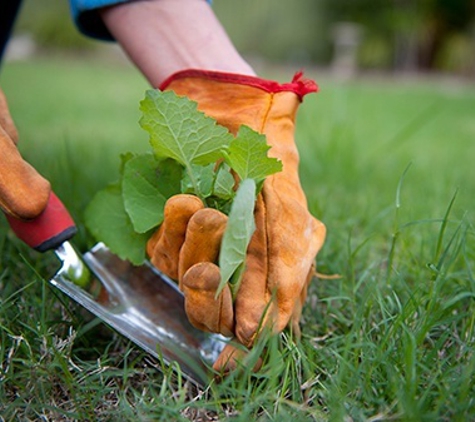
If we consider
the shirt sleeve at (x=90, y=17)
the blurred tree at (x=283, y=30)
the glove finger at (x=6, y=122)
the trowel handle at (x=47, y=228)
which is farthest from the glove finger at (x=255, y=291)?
the blurred tree at (x=283, y=30)

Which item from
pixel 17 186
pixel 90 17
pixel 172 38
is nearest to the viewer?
pixel 17 186

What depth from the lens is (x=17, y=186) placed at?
0.95 m

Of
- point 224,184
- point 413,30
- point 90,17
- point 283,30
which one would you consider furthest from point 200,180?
point 283,30

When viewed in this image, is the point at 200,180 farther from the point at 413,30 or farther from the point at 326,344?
the point at 413,30

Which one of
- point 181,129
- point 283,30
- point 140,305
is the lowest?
point 283,30

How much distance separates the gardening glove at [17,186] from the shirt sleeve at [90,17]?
390mm

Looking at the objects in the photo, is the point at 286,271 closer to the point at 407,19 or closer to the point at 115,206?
the point at 115,206

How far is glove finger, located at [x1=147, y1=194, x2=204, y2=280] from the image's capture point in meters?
0.91

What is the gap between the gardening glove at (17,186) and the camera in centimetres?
95

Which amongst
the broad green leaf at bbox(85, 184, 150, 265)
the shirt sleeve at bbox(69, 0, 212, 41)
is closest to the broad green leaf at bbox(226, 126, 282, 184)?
the broad green leaf at bbox(85, 184, 150, 265)

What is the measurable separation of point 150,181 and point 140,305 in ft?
0.77

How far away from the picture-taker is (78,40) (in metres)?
10.8

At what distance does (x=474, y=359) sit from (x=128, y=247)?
1.98ft

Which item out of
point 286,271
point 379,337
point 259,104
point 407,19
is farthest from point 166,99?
point 407,19
